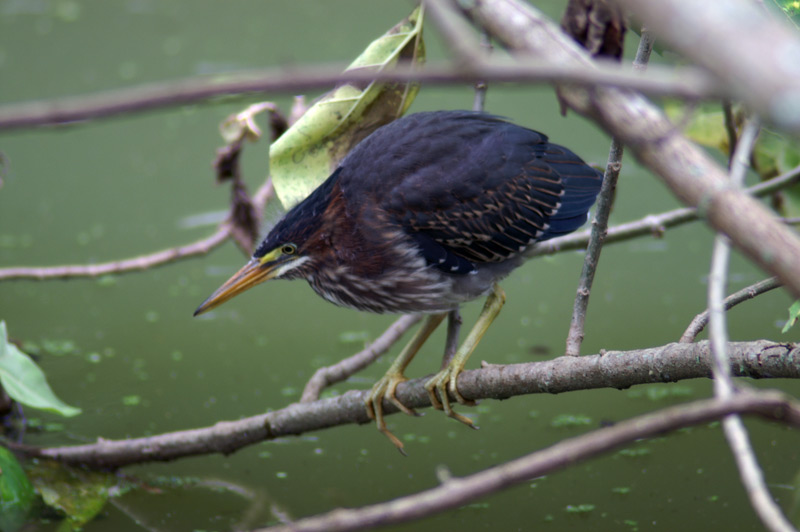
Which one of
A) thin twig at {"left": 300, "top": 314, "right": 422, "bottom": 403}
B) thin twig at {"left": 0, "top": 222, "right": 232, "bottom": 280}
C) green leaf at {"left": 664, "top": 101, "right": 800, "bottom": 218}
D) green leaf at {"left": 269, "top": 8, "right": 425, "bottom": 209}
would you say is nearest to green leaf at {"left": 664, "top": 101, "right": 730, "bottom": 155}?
green leaf at {"left": 664, "top": 101, "right": 800, "bottom": 218}

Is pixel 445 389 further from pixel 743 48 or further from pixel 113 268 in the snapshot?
pixel 743 48

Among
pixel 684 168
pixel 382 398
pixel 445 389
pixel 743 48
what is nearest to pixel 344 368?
pixel 382 398

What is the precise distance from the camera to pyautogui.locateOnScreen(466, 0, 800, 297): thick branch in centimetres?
70

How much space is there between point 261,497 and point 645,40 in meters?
1.77

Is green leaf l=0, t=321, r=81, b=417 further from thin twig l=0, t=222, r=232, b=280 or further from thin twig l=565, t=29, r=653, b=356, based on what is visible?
thin twig l=565, t=29, r=653, b=356

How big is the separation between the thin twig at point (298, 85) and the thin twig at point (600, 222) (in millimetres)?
1151

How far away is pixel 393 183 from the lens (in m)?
2.30

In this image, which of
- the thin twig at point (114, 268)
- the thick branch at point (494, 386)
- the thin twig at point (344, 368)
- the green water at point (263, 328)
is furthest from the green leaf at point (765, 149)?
the thin twig at point (114, 268)

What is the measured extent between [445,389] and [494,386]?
10.8 inches

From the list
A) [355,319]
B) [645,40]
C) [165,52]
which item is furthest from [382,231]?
[165,52]

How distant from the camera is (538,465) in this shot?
0.78 meters

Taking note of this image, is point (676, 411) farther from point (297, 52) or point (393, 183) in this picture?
point (297, 52)

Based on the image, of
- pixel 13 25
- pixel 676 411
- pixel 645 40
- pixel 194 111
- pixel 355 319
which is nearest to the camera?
pixel 676 411

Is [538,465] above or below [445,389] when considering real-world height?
above
